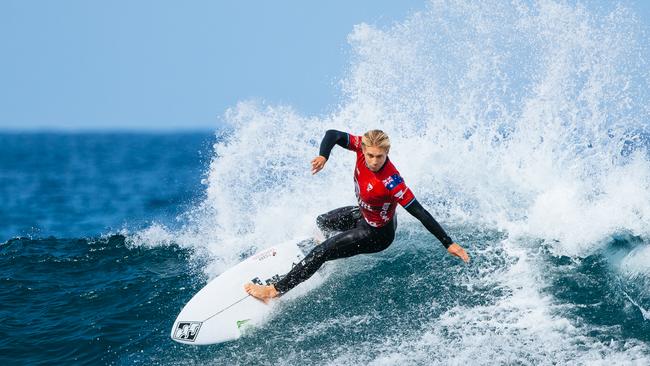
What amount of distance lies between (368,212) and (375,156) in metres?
0.90

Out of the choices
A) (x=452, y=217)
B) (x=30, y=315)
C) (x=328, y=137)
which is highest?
(x=30, y=315)

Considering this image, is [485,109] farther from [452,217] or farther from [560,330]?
[560,330]

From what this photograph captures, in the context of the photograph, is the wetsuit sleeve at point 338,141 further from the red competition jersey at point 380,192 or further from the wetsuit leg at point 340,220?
the wetsuit leg at point 340,220

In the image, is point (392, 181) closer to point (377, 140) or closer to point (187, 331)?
point (377, 140)

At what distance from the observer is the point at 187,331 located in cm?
699

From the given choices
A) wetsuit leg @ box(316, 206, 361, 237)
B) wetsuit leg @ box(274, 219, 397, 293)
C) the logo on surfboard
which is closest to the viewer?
the logo on surfboard

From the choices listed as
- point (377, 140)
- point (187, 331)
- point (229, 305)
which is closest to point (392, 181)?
point (377, 140)

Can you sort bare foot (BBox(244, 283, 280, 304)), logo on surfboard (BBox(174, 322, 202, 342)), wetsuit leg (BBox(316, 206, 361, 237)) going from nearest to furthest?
logo on surfboard (BBox(174, 322, 202, 342)) < bare foot (BBox(244, 283, 280, 304)) < wetsuit leg (BBox(316, 206, 361, 237))

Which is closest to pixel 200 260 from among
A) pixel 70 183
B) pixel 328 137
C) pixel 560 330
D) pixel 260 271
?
pixel 260 271

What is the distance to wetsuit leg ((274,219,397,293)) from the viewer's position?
7.14 meters

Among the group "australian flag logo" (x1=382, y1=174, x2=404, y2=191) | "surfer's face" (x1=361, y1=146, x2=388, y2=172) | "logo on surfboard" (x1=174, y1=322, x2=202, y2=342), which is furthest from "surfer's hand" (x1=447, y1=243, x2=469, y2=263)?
"logo on surfboard" (x1=174, y1=322, x2=202, y2=342)

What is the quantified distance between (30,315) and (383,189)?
5087mm

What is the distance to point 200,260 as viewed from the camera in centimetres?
959

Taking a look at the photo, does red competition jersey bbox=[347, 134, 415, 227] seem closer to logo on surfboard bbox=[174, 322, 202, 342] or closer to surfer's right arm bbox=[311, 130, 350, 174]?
surfer's right arm bbox=[311, 130, 350, 174]
